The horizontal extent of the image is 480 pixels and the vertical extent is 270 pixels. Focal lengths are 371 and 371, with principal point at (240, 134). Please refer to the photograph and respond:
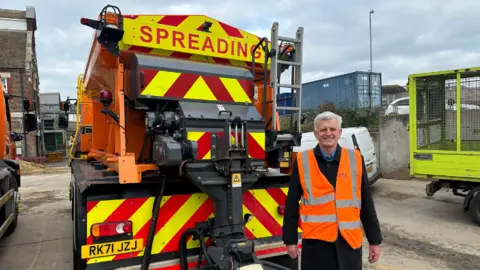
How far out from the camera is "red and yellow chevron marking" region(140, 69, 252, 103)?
3.10 m

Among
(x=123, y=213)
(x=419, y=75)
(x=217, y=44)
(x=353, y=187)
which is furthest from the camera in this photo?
(x=419, y=75)

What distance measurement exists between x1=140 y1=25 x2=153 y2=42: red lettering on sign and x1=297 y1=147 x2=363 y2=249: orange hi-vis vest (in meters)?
1.76

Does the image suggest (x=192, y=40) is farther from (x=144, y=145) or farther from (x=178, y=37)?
(x=144, y=145)

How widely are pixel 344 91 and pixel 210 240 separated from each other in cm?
1851

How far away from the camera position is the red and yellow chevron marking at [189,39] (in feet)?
10.4

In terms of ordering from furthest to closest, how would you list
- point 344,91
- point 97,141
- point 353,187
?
point 344,91 < point 97,141 < point 353,187

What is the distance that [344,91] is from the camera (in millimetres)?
20344

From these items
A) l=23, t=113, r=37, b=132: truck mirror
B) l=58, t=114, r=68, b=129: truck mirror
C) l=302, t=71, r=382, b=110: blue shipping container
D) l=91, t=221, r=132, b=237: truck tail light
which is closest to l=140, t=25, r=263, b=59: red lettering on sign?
l=91, t=221, r=132, b=237: truck tail light

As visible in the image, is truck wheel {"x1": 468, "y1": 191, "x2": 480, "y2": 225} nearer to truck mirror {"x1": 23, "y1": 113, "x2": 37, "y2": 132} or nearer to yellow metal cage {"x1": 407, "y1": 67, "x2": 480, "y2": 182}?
yellow metal cage {"x1": 407, "y1": 67, "x2": 480, "y2": 182}

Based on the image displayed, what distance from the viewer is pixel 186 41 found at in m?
3.39

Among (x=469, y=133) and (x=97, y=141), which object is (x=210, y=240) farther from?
(x=469, y=133)

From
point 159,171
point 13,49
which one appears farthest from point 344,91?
point 13,49

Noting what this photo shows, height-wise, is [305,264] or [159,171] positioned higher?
[159,171]

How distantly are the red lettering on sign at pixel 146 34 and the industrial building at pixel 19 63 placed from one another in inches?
1000
